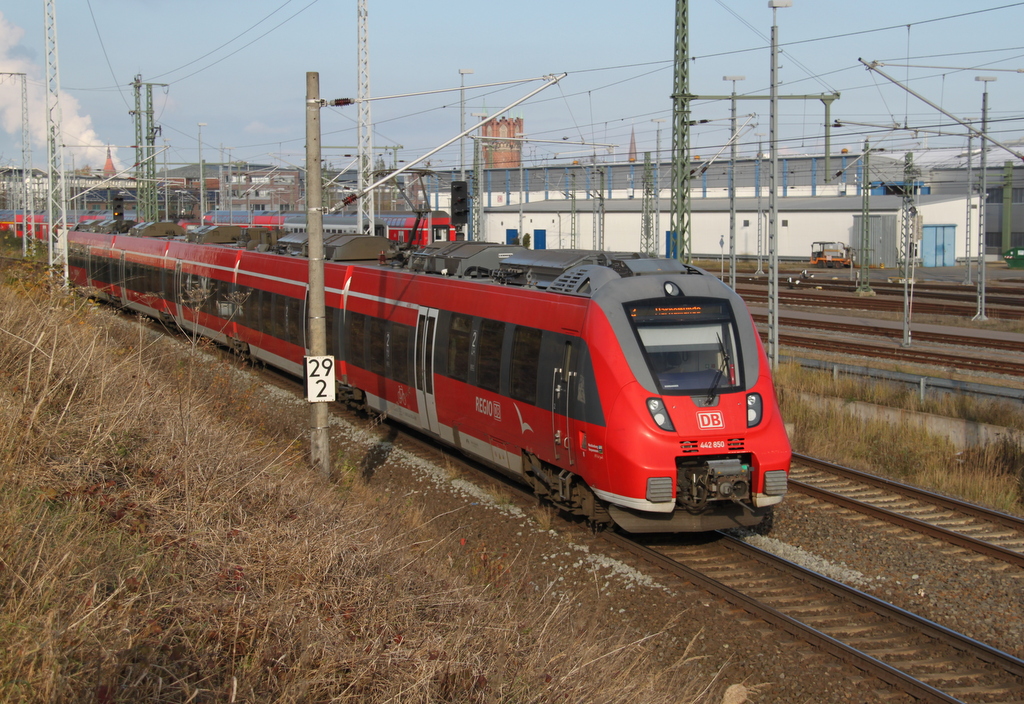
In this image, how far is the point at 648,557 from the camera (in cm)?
905

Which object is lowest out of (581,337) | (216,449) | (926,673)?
(926,673)

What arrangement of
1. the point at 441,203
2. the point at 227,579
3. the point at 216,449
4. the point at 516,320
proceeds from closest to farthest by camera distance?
1. the point at 227,579
2. the point at 216,449
3. the point at 516,320
4. the point at 441,203

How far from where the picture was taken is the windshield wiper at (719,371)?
8.84 m

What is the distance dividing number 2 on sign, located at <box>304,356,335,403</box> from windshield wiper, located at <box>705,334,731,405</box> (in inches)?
167

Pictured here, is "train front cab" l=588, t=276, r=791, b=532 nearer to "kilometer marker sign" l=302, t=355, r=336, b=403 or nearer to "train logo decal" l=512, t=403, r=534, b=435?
"train logo decal" l=512, t=403, r=534, b=435

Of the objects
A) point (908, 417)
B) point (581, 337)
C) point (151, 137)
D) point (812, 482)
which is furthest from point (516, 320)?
point (151, 137)

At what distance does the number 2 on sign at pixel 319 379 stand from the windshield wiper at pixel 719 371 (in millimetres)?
4253

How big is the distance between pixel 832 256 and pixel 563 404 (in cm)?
5447

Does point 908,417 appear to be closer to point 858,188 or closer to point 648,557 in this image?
point 648,557

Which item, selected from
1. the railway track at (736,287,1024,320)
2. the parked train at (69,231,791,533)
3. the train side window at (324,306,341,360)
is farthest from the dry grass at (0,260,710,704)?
the railway track at (736,287,1024,320)

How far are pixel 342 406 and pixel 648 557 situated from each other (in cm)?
908

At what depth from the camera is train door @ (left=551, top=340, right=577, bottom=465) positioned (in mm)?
9453

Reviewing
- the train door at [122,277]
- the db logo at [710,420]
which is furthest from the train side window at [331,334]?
the train door at [122,277]

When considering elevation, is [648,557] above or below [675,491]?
below
